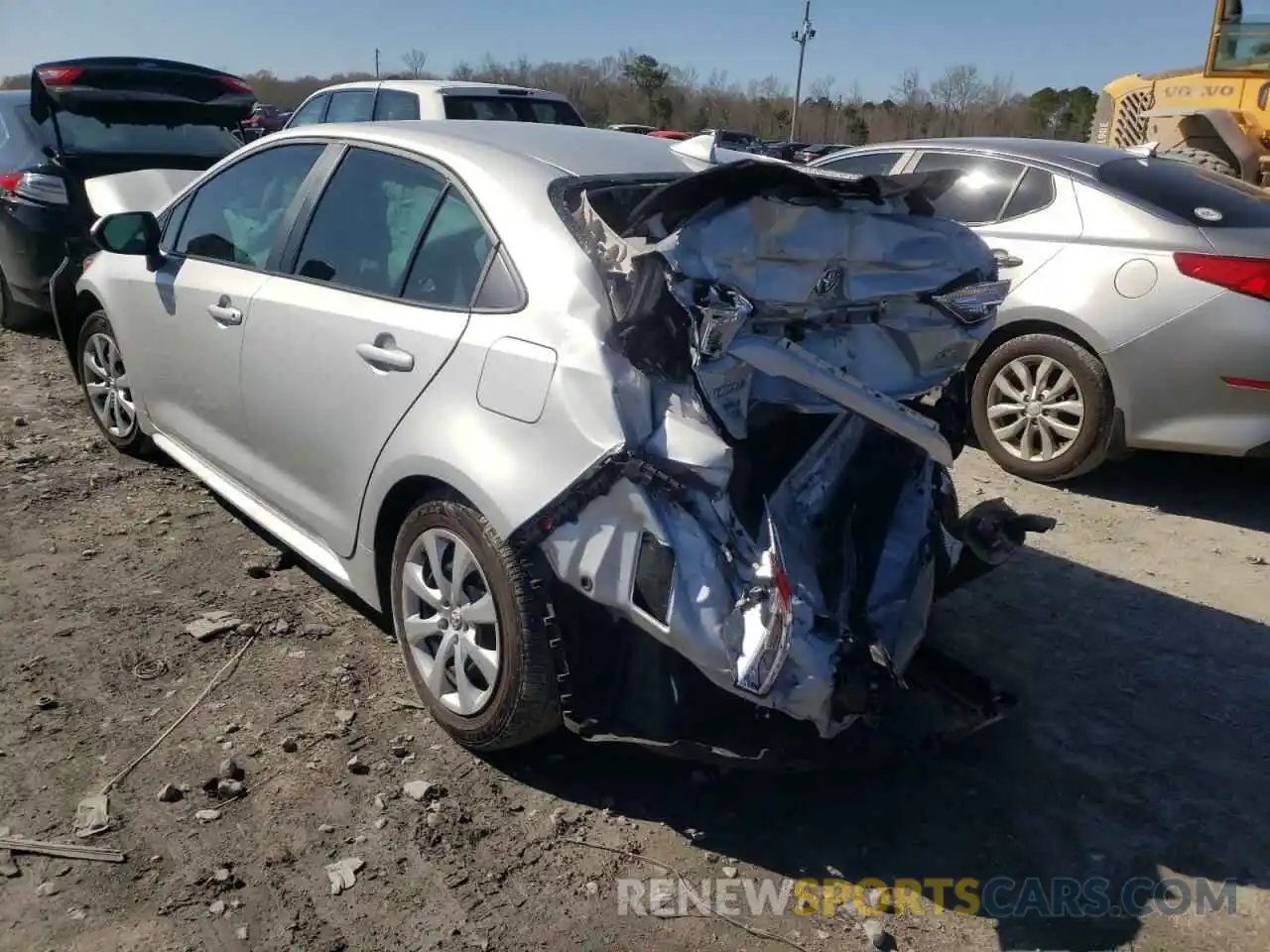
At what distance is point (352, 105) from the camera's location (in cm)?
966

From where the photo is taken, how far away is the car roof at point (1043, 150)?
562 centimetres

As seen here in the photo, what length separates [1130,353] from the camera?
510 centimetres

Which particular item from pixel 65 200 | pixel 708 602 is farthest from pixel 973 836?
pixel 65 200

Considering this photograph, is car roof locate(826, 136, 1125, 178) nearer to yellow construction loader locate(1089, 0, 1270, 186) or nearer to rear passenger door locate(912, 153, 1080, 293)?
rear passenger door locate(912, 153, 1080, 293)

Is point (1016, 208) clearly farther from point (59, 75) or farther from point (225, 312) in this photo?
point (59, 75)

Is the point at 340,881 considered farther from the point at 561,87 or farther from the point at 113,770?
the point at 561,87

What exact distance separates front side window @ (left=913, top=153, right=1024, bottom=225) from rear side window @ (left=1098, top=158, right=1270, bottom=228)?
1.66 ft

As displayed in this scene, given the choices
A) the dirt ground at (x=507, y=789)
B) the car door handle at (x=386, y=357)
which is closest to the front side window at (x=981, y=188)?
the dirt ground at (x=507, y=789)

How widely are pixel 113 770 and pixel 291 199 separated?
2.05m

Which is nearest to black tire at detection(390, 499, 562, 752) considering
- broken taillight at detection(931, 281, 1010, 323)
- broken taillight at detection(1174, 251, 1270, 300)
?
broken taillight at detection(931, 281, 1010, 323)

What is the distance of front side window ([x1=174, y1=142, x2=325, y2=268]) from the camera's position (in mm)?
3863

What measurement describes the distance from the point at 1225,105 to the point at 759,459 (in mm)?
10377

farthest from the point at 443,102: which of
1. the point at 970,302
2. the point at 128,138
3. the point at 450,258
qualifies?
the point at 970,302

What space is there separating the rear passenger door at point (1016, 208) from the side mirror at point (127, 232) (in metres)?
3.61
